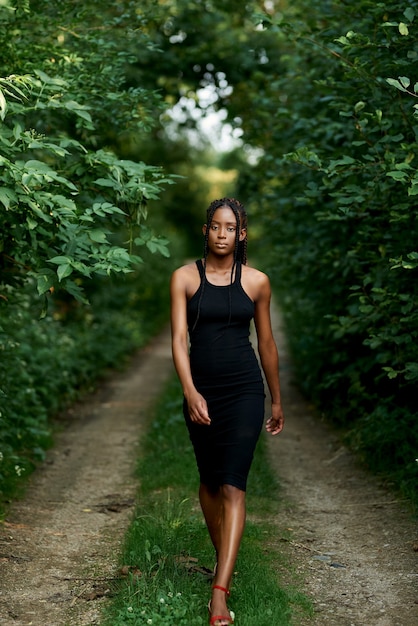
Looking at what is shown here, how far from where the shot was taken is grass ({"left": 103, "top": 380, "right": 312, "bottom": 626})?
4.24 meters

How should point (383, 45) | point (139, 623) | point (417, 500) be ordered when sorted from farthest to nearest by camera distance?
point (417, 500) < point (383, 45) < point (139, 623)

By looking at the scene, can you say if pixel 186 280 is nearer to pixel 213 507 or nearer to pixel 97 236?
pixel 97 236

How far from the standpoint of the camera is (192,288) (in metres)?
4.41

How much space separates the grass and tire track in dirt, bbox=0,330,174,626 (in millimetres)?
181

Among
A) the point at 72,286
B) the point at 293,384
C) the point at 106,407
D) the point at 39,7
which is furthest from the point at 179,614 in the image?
the point at 293,384

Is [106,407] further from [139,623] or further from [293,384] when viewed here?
[139,623]

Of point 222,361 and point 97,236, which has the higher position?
point 97,236

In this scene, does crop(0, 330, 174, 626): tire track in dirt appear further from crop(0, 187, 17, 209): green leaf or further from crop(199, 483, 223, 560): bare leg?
crop(0, 187, 17, 209): green leaf

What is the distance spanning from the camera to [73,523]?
20.8ft

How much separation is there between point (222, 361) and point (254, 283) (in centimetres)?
46

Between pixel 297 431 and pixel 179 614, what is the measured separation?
5.50 m

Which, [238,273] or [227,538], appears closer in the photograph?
[227,538]

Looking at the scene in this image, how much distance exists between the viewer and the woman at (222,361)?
4.27 meters

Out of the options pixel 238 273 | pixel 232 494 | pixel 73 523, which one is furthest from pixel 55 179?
pixel 73 523
